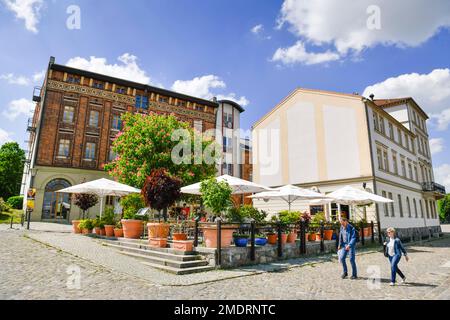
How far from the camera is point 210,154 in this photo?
23.4 metres

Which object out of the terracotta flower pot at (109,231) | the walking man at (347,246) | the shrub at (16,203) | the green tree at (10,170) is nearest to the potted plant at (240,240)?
the walking man at (347,246)

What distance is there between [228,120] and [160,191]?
1059 inches

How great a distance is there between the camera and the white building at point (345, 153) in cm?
2147

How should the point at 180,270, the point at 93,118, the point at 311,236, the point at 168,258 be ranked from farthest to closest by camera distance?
the point at 93,118, the point at 311,236, the point at 168,258, the point at 180,270

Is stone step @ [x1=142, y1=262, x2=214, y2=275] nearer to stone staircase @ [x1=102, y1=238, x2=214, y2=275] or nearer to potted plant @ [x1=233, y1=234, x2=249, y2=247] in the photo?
stone staircase @ [x1=102, y1=238, x2=214, y2=275]

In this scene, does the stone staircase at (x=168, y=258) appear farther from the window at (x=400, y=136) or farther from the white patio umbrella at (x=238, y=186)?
the window at (x=400, y=136)

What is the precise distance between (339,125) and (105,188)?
17694mm

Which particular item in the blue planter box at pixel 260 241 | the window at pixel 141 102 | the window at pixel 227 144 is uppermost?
the window at pixel 141 102

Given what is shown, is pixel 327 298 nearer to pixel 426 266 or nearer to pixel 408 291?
pixel 408 291

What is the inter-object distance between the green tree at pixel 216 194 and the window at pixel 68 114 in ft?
74.0

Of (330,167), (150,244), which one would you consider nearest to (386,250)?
(150,244)

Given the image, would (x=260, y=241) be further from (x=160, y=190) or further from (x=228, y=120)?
(x=228, y=120)

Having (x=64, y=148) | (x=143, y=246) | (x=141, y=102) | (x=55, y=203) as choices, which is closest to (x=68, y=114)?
(x=64, y=148)

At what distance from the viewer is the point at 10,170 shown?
38.8 metres
